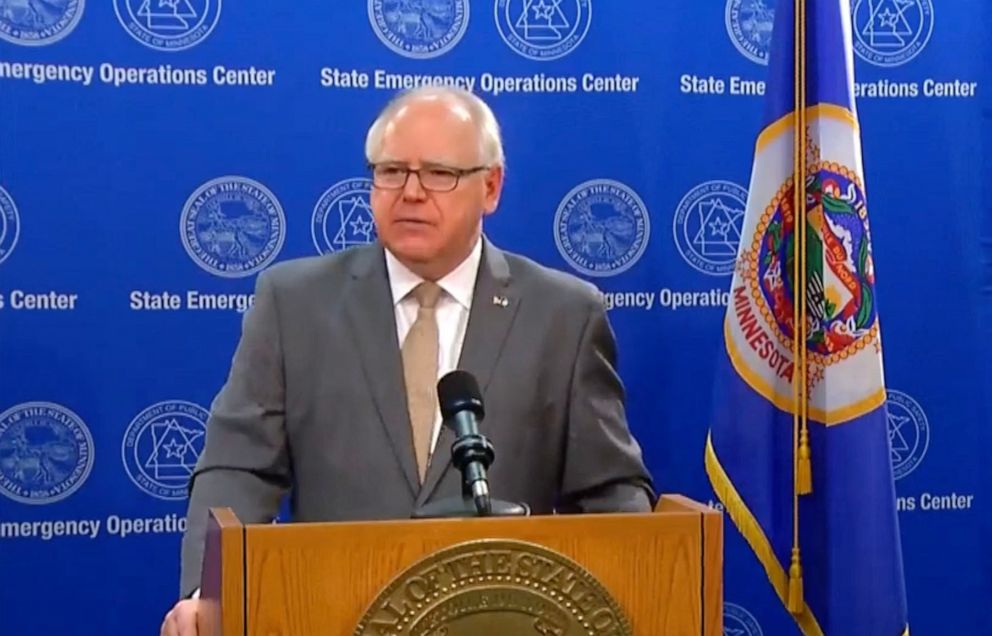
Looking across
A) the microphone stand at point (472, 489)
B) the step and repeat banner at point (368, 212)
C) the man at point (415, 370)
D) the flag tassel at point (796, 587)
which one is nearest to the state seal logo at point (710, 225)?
the step and repeat banner at point (368, 212)

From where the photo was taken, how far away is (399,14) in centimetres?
327

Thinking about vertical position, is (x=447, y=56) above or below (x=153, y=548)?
above

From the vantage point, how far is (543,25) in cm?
335

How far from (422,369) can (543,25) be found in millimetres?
1417

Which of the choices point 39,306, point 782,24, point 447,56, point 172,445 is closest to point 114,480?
point 172,445

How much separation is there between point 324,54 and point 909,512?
1.99 meters

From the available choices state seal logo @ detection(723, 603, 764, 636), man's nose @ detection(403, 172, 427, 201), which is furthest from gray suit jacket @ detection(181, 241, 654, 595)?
state seal logo @ detection(723, 603, 764, 636)

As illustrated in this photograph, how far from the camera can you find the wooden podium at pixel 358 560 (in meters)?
1.34

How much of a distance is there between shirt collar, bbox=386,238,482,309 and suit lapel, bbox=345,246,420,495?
2cm

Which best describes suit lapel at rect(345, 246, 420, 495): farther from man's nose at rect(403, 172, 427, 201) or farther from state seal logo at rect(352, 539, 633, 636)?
state seal logo at rect(352, 539, 633, 636)

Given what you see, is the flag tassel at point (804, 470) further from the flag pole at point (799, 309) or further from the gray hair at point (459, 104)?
the gray hair at point (459, 104)

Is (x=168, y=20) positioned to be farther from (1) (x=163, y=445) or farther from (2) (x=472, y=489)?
(2) (x=472, y=489)

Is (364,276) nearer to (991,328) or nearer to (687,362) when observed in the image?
(687,362)

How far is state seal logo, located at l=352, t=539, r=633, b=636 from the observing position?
1349 millimetres
